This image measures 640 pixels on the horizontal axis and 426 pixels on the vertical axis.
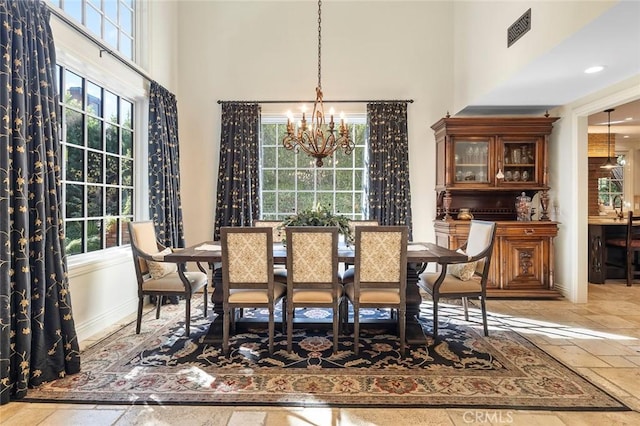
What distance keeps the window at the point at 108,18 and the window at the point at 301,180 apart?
1893 mm

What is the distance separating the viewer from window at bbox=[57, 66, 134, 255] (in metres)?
3.24

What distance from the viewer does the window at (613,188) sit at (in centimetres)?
747

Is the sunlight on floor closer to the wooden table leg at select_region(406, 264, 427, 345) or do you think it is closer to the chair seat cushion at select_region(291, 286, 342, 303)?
the wooden table leg at select_region(406, 264, 427, 345)

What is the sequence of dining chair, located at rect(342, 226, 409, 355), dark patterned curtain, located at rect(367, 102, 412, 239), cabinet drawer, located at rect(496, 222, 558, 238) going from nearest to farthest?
1. dining chair, located at rect(342, 226, 409, 355)
2. cabinet drawer, located at rect(496, 222, 558, 238)
3. dark patterned curtain, located at rect(367, 102, 412, 239)

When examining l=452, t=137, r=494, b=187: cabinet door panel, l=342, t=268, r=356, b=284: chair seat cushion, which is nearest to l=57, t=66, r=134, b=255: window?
l=342, t=268, r=356, b=284: chair seat cushion

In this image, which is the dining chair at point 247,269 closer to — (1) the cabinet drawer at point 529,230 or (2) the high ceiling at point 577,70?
(2) the high ceiling at point 577,70

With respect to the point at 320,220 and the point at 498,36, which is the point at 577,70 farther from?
the point at 320,220

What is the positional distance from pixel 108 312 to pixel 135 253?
0.81 m

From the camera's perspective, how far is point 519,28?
326 centimetres

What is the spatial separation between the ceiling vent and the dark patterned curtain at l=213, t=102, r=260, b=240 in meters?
3.01

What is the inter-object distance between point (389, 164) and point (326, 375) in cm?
301

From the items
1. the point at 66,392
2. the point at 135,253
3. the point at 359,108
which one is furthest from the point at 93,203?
the point at 359,108

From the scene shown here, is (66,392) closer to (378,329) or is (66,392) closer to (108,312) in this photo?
(108,312)

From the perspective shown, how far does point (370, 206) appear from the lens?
189 inches
